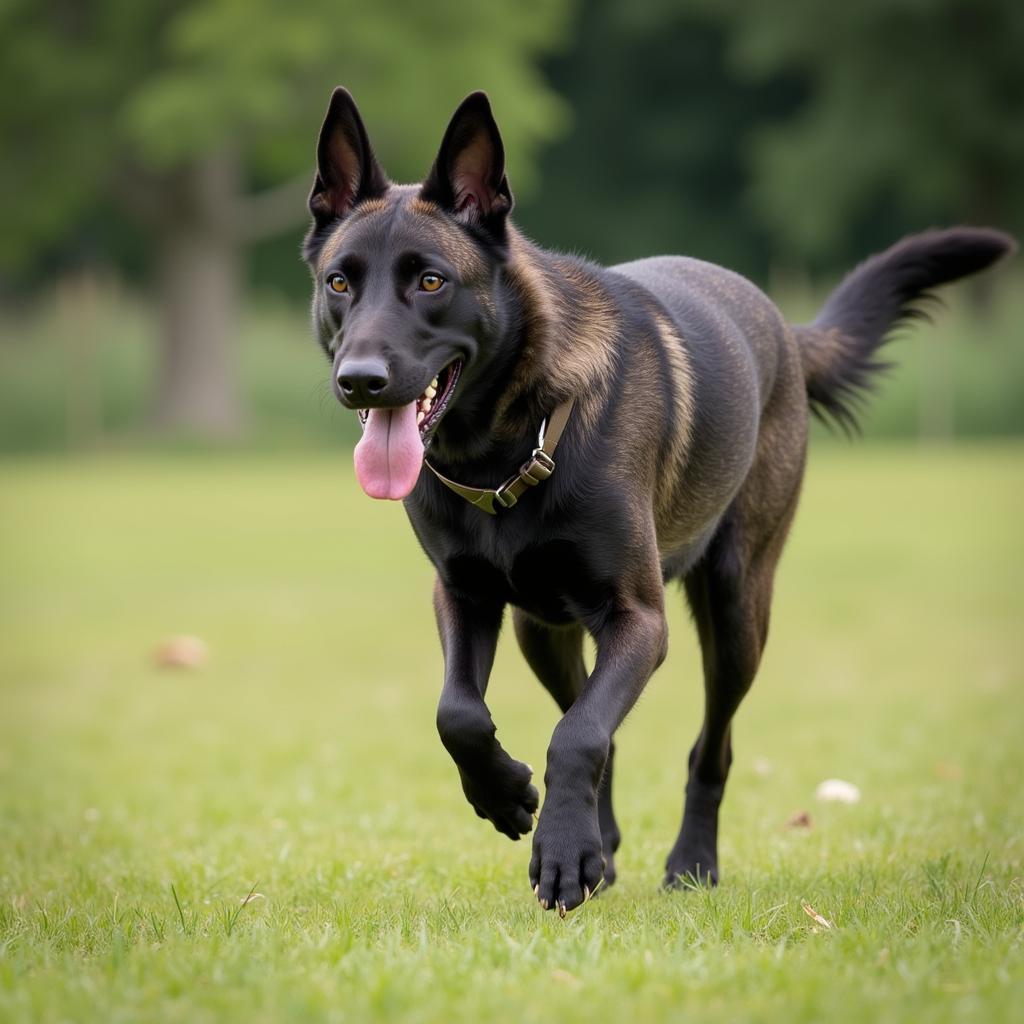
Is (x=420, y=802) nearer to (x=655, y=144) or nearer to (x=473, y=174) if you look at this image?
(x=473, y=174)

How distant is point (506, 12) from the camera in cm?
2947

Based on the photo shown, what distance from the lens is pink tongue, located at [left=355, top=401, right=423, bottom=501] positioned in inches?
166

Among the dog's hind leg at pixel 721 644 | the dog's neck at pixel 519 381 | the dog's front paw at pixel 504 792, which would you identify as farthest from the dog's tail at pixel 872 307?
the dog's front paw at pixel 504 792

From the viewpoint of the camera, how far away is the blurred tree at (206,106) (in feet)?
86.9

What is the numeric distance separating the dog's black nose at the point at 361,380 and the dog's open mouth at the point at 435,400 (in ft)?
0.54

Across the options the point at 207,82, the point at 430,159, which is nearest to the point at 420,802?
the point at 207,82

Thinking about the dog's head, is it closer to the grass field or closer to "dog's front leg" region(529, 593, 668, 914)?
"dog's front leg" region(529, 593, 668, 914)

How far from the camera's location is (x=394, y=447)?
13.9 ft

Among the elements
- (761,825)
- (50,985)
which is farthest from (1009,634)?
(50,985)

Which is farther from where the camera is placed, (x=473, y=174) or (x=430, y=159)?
(x=430, y=159)

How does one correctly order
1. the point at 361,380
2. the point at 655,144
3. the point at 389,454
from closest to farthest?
1. the point at 361,380
2. the point at 389,454
3. the point at 655,144

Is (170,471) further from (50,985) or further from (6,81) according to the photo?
(50,985)

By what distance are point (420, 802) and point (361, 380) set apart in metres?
3.32

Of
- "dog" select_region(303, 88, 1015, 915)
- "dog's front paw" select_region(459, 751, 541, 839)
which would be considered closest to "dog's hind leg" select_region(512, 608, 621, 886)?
"dog" select_region(303, 88, 1015, 915)
